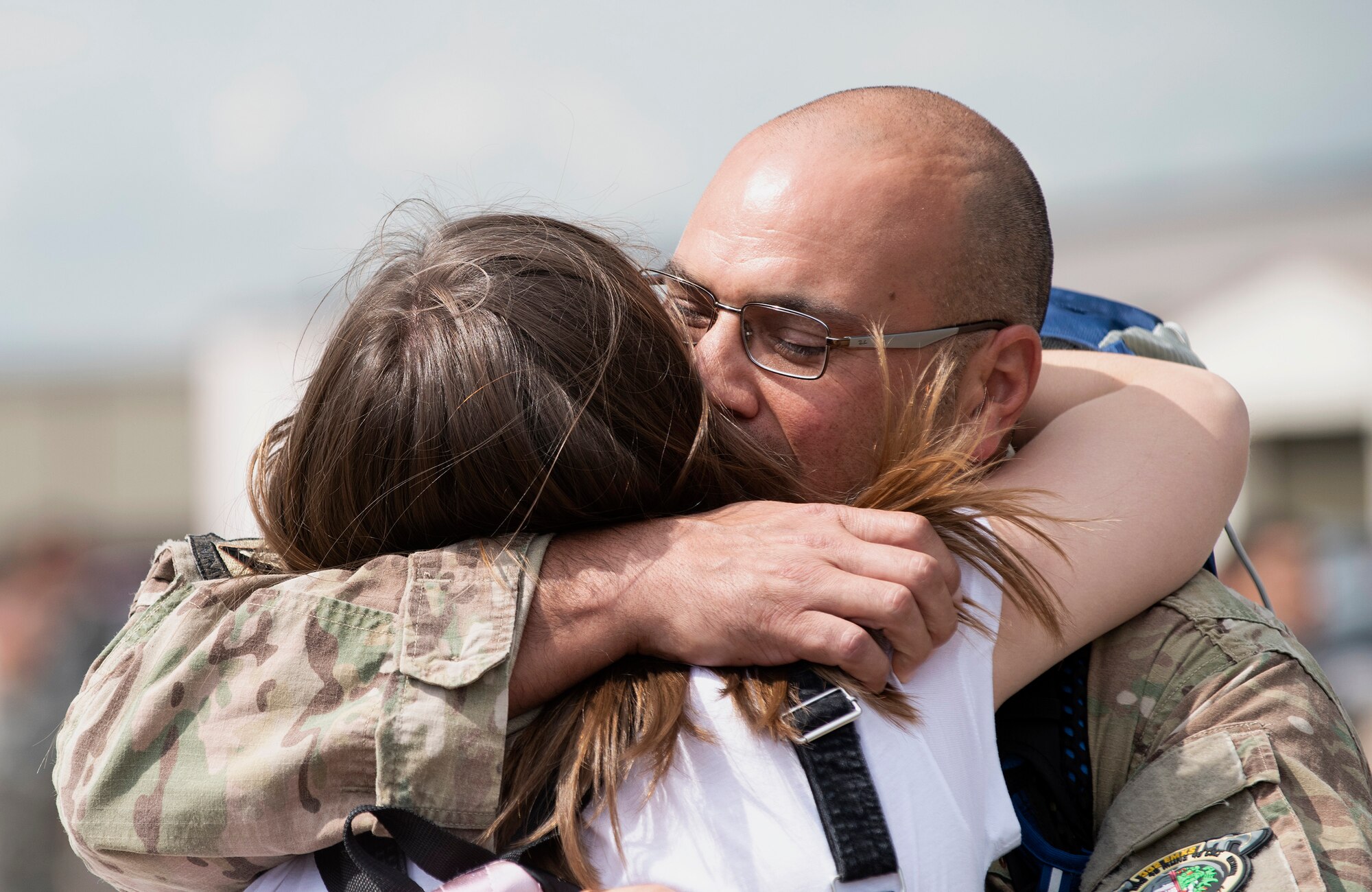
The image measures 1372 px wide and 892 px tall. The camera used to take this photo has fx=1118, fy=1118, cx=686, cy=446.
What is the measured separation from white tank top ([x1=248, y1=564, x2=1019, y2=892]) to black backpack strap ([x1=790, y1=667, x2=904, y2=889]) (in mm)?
14

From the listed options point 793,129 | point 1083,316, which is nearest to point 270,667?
point 793,129

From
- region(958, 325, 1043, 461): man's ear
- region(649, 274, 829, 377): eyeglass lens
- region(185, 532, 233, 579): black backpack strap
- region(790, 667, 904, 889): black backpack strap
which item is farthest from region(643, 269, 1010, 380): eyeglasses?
region(185, 532, 233, 579): black backpack strap

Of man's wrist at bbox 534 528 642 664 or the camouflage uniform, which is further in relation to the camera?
man's wrist at bbox 534 528 642 664

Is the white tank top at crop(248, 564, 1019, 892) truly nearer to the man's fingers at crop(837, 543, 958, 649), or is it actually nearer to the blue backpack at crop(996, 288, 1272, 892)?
the man's fingers at crop(837, 543, 958, 649)

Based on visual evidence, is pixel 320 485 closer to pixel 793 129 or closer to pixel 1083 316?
pixel 793 129

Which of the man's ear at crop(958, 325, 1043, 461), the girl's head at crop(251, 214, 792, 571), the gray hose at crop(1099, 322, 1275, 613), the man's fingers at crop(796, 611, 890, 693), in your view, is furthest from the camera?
the gray hose at crop(1099, 322, 1275, 613)

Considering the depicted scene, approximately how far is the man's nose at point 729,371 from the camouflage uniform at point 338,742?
0.64m

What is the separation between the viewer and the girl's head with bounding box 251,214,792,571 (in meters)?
1.52

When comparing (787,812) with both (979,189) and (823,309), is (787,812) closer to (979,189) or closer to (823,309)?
(823,309)

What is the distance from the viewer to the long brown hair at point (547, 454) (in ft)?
4.79

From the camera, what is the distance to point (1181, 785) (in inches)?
66.0

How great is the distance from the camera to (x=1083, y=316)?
9.29 ft

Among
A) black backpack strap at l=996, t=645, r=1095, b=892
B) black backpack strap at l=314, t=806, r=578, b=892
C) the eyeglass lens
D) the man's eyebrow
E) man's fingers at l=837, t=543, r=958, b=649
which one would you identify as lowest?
black backpack strap at l=996, t=645, r=1095, b=892

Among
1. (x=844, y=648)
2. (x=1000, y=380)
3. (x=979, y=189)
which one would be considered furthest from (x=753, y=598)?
(x=979, y=189)
